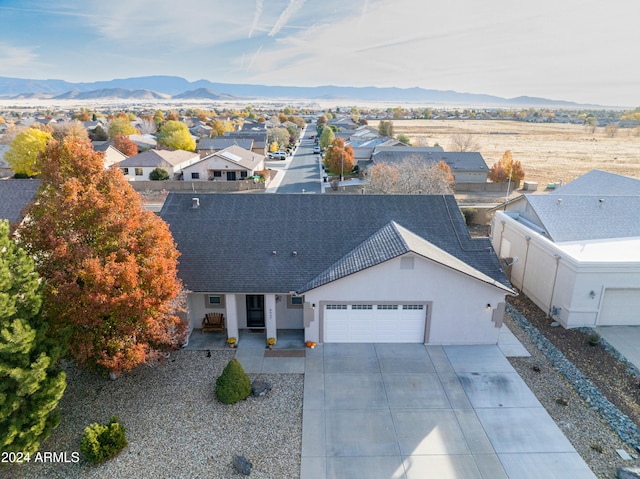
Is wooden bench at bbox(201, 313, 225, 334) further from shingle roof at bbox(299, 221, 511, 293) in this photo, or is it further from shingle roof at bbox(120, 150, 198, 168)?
shingle roof at bbox(120, 150, 198, 168)

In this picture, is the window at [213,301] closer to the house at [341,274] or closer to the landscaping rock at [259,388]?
the house at [341,274]

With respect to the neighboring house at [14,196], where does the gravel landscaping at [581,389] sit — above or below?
below

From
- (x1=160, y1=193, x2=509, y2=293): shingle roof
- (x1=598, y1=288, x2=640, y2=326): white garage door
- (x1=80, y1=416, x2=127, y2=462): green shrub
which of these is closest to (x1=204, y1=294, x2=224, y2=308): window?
(x1=160, y1=193, x2=509, y2=293): shingle roof

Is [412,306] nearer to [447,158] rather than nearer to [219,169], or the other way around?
[219,169]

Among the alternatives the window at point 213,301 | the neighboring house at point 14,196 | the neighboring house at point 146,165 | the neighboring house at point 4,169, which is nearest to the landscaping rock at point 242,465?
the window at point 213,301

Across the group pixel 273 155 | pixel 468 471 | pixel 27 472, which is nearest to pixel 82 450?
pixel 27 472

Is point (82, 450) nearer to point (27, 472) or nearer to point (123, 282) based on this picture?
point (27, 472)
